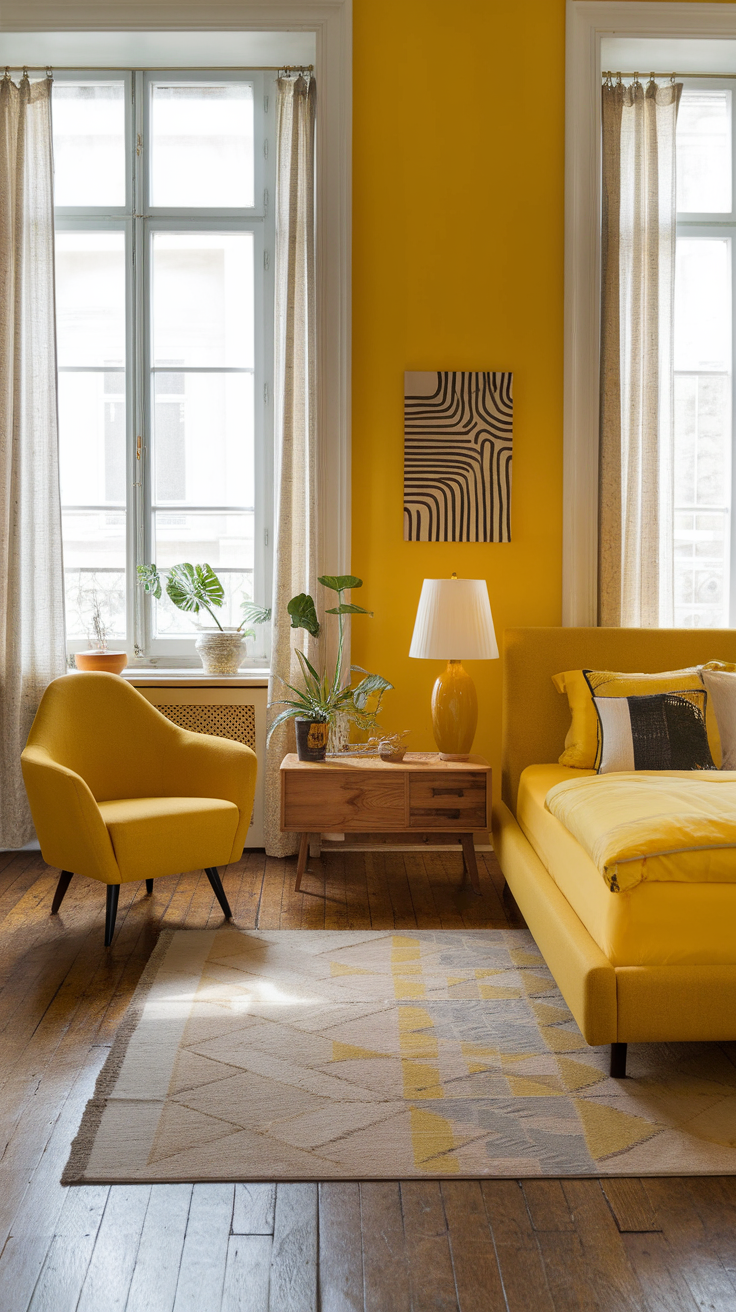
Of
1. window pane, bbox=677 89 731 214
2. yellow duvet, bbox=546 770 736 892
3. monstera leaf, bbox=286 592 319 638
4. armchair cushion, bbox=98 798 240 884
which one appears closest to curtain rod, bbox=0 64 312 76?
window pane, bbox=677 89 731 214

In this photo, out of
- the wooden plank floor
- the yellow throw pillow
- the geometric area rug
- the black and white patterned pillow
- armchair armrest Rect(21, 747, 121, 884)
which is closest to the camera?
the wooden plank floor

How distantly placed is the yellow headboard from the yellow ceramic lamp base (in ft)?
0.65

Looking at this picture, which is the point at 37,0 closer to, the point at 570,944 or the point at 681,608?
the point at 681,608

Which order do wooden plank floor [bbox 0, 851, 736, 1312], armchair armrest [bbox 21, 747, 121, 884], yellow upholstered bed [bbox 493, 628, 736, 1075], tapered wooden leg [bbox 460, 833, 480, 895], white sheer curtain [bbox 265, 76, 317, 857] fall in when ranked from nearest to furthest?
wooden plank floor [bbox 0, 851, 736, 1312]
yellow upholstered bed [bbox 493, 628, 736, 1075]
armchair armrest [bbox 21, 747, 121, 884]
tapered wooden leg [bbox 460, 833, 480, 895]
white sheer curtain [bbox 265, 76, 317, 857]

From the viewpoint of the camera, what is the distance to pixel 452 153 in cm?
406

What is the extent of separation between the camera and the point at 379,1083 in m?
2.27

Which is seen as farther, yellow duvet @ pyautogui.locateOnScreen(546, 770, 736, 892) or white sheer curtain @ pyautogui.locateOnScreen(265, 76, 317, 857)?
white sheer curtain @ pyautogui.locateOnScreen(265, 76, 317, 857)

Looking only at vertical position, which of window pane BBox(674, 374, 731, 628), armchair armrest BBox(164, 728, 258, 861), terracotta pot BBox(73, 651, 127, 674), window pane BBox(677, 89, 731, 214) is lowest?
armchair armrest BBox(164, 728, 258, 861)

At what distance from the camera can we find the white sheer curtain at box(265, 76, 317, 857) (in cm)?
410

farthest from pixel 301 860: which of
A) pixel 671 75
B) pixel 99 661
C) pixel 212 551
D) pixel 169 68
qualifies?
pixel 671 75

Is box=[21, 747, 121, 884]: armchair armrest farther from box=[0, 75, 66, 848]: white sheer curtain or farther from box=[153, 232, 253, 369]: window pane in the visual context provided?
box=[153, 232, 253, 369]: window pane

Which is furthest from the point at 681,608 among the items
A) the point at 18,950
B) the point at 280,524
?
the point at 18,950

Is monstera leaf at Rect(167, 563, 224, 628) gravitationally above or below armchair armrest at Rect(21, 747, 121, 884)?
above

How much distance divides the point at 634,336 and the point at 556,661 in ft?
4.71
